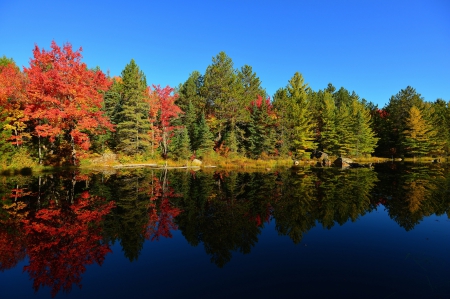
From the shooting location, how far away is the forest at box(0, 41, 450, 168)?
2509 centimetres

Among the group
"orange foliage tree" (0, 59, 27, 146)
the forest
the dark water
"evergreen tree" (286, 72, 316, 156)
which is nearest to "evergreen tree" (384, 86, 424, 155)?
the forest

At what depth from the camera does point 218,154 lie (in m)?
36.7

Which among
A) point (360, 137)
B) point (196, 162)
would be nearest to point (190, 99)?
point (196, 162)

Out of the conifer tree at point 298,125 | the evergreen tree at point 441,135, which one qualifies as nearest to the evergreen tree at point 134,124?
the conifer tree at point 298,125

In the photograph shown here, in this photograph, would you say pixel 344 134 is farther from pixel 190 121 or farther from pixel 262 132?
pixel 190 121

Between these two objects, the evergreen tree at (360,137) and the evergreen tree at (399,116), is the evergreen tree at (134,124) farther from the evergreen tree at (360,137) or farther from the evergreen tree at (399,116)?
the evergreen tree at (399,116)

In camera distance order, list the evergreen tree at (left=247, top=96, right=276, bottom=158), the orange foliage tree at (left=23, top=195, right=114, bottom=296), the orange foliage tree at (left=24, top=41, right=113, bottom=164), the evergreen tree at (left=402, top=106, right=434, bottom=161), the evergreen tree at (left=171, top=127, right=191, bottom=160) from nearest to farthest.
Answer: the orange foliage tree at (left=23, top=195, right=114, bottom=296), the orange foliage tree at (left=24, top=41, right=113, bottom=164), the evergreen tree at (left=171, top=127, right=191, bottom=160), the evergreen tree at (left=247, top=96, right=276, bottom=158), the evergreen tree at (left=402, top=106, right=434, bottom=161)

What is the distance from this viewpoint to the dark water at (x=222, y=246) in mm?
5578

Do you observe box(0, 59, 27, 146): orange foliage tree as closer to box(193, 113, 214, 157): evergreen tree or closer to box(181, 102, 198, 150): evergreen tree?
box(193, 113, 214, 157): evergreen tree

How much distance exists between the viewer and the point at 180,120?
40438mm

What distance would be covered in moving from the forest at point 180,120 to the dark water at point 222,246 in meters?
14.7

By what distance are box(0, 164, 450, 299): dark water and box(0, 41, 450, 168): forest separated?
579 inches

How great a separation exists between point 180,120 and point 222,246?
34500mm

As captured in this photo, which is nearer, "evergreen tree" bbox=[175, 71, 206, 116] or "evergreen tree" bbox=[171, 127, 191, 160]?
"evergreen tree" bbox=[171, 127, 191, 160]
